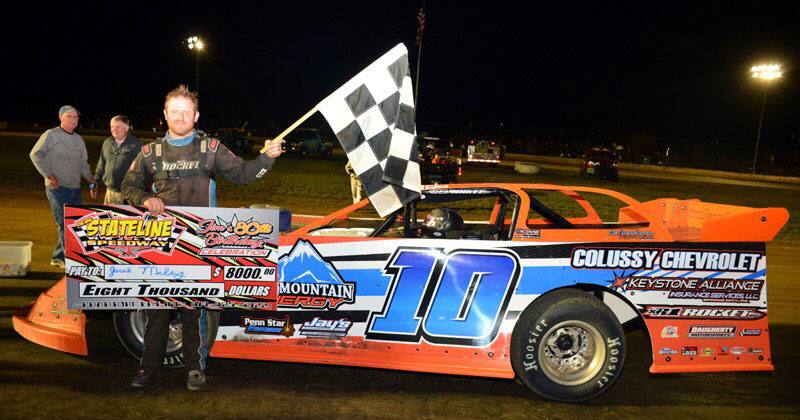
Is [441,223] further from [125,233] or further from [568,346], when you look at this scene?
[125,233]

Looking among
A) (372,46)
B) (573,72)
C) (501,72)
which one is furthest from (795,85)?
(372,46)

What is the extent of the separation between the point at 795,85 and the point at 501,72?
40773 mm

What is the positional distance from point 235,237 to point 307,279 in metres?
0.56

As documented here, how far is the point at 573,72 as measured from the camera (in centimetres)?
8938

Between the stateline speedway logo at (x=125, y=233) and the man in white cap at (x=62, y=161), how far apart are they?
3.35m

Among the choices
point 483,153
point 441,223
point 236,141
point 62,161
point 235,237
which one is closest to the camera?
point 235,237

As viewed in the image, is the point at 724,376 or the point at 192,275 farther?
the point at 724,376

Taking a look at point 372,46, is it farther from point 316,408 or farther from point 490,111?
point 316,408

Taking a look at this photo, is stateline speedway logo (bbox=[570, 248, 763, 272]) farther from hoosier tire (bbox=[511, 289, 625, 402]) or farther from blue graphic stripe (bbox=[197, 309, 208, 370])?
blue graphic stripe (bbox=[197, 309, 208, 370])

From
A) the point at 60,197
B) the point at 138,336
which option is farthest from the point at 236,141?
the point at 138,336

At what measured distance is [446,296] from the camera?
12.9ft

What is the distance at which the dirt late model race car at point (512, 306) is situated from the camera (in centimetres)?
390

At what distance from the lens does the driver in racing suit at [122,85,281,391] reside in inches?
146

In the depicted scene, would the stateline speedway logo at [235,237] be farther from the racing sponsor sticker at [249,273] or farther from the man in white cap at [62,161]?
the man in white cap at [62,161]
